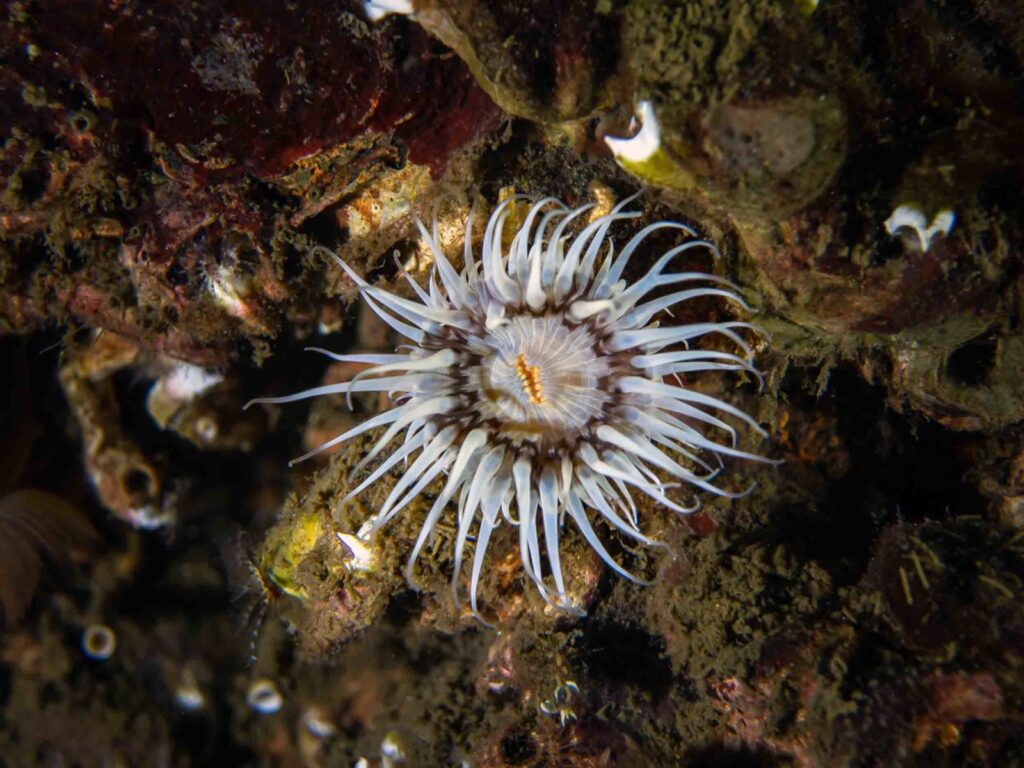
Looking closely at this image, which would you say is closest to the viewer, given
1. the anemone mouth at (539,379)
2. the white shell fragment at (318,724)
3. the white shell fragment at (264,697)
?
the anemone mouth at (539,379)

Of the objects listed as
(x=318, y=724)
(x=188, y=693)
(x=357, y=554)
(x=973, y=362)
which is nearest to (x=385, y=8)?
(x=357, y=554)

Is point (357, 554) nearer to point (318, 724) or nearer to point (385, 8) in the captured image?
point (385, 8)

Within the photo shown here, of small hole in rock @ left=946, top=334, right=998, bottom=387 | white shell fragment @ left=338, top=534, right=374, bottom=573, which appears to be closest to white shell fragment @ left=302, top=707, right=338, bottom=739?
white shell fragment @ left=338, top=534, right=374, bottom=573

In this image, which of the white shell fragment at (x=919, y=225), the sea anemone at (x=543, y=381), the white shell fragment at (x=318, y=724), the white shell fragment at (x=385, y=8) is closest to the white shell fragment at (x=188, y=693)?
the white shell fragment at (x=318, y=724)

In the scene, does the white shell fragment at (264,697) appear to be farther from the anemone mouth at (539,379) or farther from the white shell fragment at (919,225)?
the white shell fragment at (919,225)

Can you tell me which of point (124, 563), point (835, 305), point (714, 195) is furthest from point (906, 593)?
point (124, 563)

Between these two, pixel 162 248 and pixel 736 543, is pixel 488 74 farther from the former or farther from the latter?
pixel 736 543

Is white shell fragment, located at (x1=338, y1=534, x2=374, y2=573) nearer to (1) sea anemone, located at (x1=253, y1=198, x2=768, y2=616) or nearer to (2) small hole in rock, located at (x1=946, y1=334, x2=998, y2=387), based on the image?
(1) sea anemone, located at (x1=253, y1=198, x2=768, y2=616)
